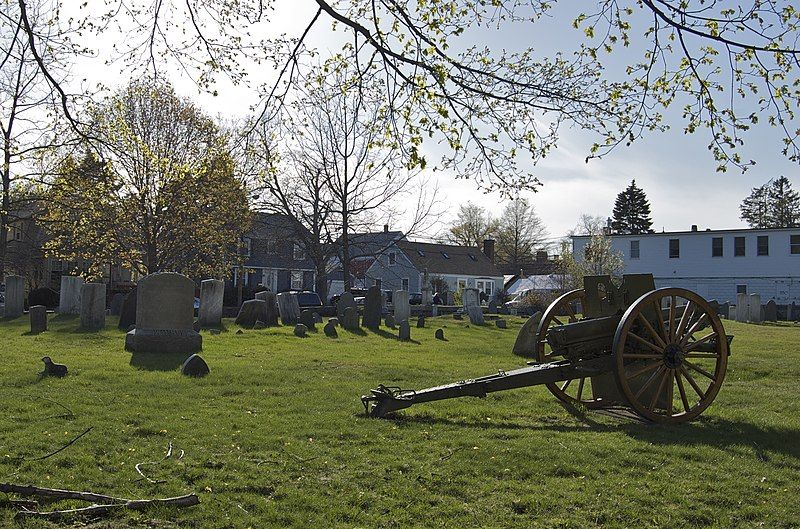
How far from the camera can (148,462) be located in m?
6.07

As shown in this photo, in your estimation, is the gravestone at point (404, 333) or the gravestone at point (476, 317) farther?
the gravestone at point (476, 317)

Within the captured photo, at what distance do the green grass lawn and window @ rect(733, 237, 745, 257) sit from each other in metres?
40.6

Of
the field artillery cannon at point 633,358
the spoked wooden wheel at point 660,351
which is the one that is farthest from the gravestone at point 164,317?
the spoked wooden wheel at point 660,351

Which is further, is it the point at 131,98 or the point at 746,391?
the point at 131,98

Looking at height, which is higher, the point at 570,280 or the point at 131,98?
the point at 131,98

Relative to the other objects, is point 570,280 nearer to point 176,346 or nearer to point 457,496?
point 176,346

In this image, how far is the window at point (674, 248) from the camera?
167 feet

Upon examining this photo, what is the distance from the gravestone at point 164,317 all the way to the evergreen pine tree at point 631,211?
257ft

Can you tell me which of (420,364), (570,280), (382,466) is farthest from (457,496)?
(570,280)

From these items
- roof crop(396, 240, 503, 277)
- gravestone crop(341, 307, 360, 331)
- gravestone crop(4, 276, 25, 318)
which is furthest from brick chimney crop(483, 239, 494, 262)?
gravestone crop(4, 276, 25, 318)

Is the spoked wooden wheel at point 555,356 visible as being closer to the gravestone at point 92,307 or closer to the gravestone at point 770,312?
the gravestone at point 92,307

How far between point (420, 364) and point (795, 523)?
923 centimetres

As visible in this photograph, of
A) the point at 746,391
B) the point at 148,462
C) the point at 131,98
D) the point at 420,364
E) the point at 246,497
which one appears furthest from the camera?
the point at 131,98

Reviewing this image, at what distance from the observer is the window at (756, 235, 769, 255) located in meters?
47.8
